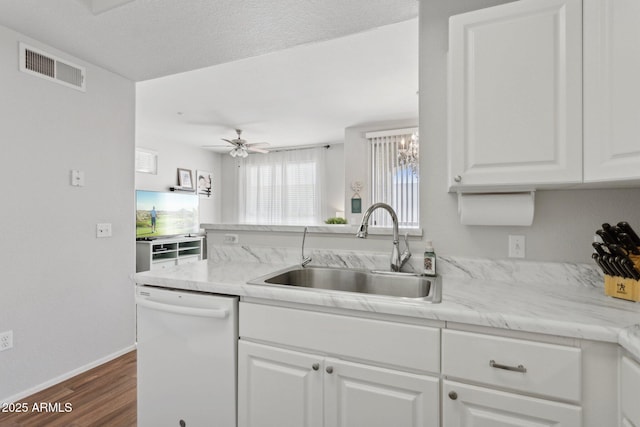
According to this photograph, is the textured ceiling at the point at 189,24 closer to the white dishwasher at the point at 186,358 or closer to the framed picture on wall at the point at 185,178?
the white dishwasher at the point at 186,358

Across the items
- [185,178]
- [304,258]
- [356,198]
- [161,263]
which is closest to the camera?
[304,258]

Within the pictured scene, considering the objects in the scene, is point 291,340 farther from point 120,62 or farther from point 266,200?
point 266,200

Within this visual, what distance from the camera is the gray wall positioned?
4.50 feet

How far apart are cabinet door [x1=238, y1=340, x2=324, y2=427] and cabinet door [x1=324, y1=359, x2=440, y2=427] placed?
2.2 inches

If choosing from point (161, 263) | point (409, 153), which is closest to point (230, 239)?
point (161, 263)

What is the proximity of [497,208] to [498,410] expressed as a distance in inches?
31.9

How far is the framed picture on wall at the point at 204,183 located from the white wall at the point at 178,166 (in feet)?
0.27

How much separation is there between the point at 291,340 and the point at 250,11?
72.6 inches

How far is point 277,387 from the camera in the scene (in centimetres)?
125

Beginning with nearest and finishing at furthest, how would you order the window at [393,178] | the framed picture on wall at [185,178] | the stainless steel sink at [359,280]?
the stainless steel sink at [359,280], the window at [393,178], the framed picture on wall at [185,178]

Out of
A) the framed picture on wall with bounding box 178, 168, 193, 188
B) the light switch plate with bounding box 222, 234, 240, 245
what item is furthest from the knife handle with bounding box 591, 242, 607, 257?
the framed picture on wall with bounding box 178, 168, 193, 188

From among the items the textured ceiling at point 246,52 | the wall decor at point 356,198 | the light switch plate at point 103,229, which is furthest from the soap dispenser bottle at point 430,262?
the wall decor at point 356,198

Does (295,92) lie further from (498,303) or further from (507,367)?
(507,367)

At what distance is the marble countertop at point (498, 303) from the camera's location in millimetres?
901
